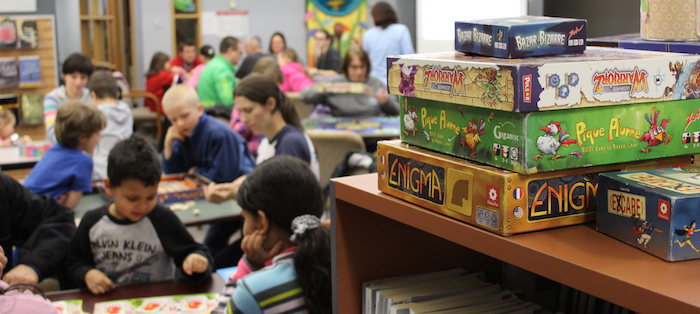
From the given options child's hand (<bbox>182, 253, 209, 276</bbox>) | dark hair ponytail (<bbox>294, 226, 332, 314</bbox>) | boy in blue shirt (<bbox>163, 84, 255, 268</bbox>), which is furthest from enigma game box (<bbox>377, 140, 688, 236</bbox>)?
boy in blue shirt (<bbox>163, 84, 255, 268</bbox>)

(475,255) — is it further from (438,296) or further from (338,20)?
(338,20)

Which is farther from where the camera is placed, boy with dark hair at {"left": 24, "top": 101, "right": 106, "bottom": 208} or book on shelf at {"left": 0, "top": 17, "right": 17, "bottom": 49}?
book on shelf at {"left": 0, "top": 17, "right": 17, "bottom": 49}

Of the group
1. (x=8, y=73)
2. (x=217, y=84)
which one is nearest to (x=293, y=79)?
(x=217, y=84)

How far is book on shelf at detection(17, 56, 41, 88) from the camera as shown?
6121 millimetres

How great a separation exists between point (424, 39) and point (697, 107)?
566 cm

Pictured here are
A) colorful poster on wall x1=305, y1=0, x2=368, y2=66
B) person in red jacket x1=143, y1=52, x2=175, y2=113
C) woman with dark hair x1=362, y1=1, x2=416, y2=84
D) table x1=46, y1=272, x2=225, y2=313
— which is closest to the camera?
table x1=46, y1=272, x2=225, y2=313

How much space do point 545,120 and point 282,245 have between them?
3.90 feet

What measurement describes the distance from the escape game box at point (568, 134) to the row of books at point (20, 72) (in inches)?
232

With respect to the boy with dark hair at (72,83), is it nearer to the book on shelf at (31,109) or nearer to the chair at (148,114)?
the book on shelf at (31,109)

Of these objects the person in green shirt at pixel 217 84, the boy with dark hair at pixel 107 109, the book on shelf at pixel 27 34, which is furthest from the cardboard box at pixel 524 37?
the book on shelf at pixel 27 34

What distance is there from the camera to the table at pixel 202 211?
2.96 metres

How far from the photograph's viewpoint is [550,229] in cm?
95

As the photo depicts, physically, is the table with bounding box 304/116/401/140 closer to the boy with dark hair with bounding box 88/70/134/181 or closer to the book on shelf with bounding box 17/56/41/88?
the boy with dark hair with bounding box 88/70/134/181

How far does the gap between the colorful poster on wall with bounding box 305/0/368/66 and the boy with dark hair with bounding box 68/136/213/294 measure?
8.47 m
